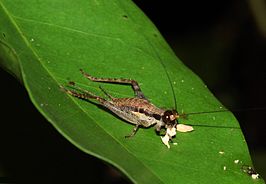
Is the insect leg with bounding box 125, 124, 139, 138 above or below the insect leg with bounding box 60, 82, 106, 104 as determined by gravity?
below

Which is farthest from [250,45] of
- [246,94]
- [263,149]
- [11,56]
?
[11,56]

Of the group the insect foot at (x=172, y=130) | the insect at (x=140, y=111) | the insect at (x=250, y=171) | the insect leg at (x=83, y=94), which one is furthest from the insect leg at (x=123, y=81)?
the insect at (x=250, y=171)

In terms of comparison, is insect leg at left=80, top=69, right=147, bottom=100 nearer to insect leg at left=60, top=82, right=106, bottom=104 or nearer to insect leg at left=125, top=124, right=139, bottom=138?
insect leg at left=60, top=82, right=106, bottom=104

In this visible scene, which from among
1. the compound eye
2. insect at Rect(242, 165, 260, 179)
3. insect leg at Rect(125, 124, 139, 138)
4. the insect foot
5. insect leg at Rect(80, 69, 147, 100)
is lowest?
insect at Rect(242, 165, 260, 179)

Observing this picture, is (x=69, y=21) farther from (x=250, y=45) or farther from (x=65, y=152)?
(x=250, y=45)

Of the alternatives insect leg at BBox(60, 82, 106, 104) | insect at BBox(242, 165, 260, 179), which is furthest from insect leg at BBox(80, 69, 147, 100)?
insect at BBox(242, 165, 260, 179)

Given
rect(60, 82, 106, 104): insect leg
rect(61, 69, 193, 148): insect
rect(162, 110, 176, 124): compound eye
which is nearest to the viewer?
rect(60, 82, 106, 104): insect leg
